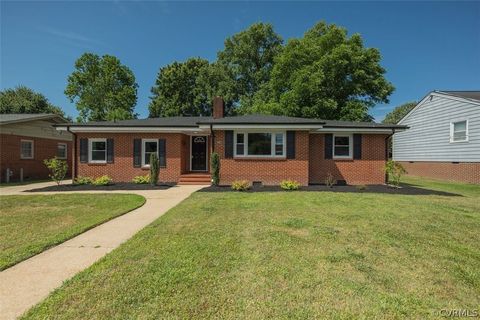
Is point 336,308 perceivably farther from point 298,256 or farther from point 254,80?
point 254,80

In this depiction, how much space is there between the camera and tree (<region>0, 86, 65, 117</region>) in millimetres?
34312

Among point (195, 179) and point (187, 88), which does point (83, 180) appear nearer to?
point (195, 179)

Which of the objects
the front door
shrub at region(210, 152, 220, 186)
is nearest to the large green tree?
the front door

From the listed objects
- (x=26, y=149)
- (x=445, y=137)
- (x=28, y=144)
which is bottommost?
(x=26, y=149)

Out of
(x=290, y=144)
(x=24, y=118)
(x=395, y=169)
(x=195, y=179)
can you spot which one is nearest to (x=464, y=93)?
(x=395, y=169)

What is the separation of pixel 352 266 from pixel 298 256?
0.78 meters

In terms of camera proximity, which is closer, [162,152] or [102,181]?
[102,181]

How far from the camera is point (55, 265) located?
399cm

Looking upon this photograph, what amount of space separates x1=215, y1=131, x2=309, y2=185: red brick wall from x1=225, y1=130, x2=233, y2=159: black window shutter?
0.52 feet

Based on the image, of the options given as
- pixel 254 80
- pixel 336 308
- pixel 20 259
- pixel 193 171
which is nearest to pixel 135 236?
pixel 20 259

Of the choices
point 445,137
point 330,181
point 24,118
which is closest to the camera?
point 330,181

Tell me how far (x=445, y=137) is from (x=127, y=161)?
20.2 m

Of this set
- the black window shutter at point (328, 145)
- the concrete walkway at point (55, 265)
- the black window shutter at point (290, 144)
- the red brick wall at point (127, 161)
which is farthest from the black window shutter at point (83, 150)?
the black window shutter at point (328, 145)

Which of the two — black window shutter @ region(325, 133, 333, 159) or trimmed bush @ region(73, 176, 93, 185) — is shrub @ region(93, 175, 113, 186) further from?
black window shutter @ region(325, 133, 333, 159)
